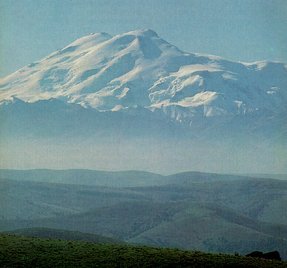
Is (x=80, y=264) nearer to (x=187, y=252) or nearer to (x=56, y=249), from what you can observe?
(x=56, y=249)

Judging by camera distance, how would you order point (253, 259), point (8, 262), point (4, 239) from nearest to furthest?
1. point (8, 262)
2. point (253, 259)
3. point (4, 239)

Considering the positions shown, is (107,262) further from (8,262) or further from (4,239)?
(4,239)

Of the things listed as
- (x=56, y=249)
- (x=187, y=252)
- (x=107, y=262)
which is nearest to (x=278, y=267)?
(x=187, y=252)

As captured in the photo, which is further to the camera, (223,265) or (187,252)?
(187,252)

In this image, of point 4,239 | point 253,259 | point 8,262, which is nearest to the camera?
point 8,262

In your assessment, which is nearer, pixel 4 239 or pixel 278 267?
pixel 278 267

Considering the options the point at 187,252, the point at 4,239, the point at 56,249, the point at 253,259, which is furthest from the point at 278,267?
the point at 4,239
